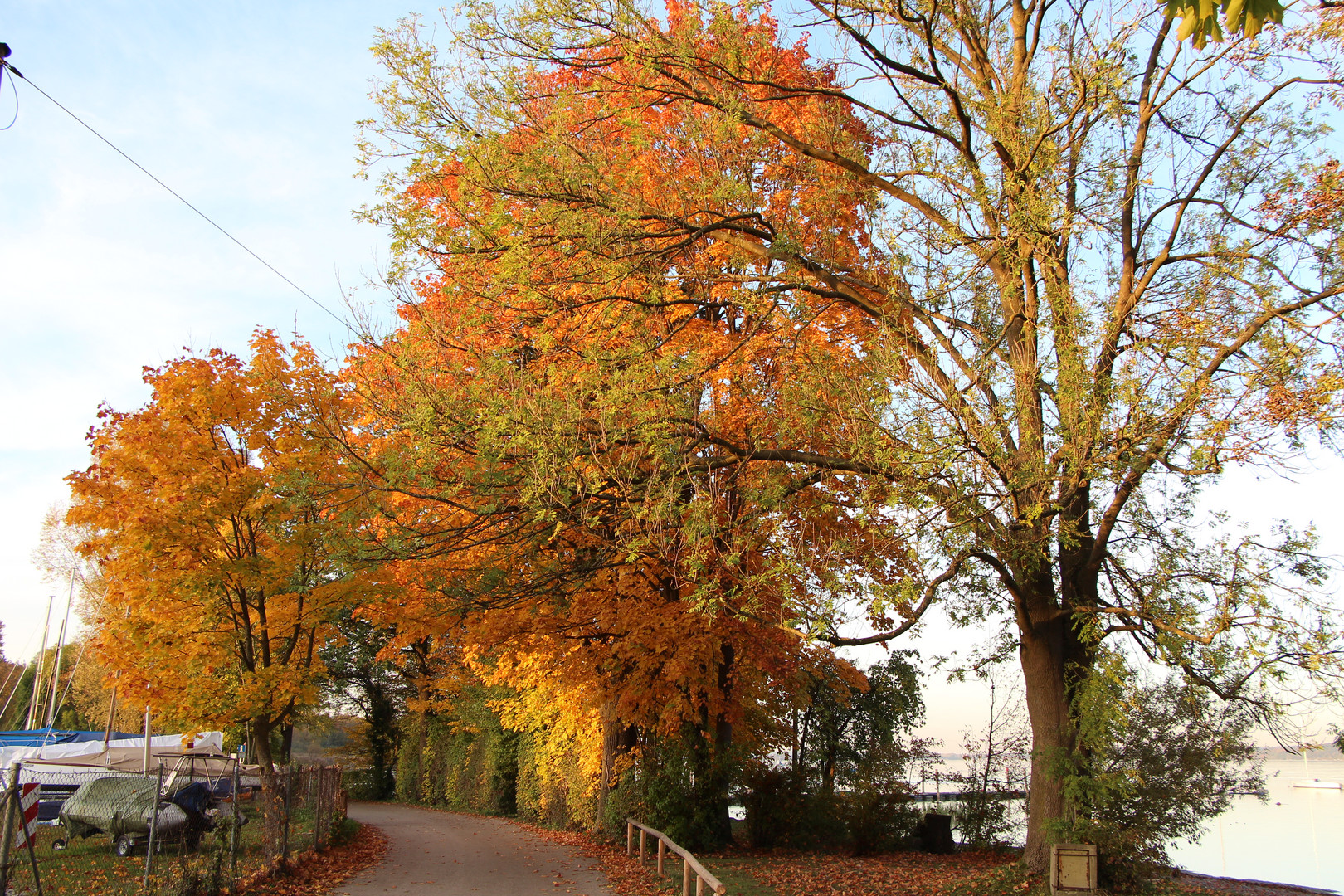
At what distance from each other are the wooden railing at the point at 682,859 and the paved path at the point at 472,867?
919 mm

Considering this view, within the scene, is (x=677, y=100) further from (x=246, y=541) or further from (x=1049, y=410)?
(x=246, y=541)

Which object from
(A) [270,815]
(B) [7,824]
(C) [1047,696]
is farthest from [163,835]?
(C) [1047,696]

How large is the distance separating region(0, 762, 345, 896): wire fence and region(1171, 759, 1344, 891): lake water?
1436cm

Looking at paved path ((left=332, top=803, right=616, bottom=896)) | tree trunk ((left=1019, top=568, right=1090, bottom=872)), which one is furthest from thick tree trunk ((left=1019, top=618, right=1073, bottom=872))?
paved path ((left=332, top=803, right=616, bottom=896))

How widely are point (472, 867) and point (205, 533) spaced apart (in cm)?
712

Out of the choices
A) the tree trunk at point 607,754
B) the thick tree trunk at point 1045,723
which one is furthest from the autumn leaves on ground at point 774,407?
the tree trunk at point 607,754

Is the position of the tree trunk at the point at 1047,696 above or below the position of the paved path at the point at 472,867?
above

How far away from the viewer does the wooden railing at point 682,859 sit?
29.1 ft

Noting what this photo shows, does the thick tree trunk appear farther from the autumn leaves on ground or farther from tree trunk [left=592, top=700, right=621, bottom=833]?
tree trunk [left=592, top=700, right=621, bottom=833]

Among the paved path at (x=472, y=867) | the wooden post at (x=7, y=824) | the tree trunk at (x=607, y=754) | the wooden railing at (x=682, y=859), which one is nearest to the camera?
the wooden post at (x=7, y=824)

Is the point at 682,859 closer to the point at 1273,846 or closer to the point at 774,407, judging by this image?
the point at 774,407

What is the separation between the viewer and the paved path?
12.2 m

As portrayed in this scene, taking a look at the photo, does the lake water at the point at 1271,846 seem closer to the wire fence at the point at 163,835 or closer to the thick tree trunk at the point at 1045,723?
the thick tree trunk at the point at 1045,723

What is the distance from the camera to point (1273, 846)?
29547 mm
